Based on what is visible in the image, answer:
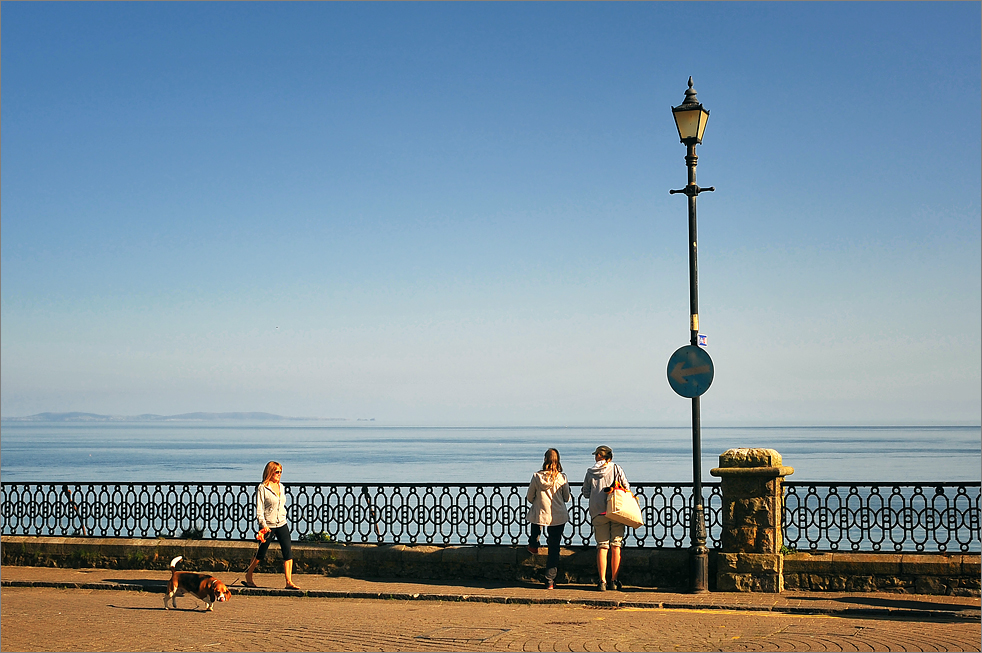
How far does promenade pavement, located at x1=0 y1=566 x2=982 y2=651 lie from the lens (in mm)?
9273

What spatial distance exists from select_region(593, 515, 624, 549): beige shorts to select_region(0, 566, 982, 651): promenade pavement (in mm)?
613

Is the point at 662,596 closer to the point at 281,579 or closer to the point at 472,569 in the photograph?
the point at 472,569

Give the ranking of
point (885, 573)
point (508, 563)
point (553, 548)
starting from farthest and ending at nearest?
point (508, 563) < point (553, 548) < point (885, 573)

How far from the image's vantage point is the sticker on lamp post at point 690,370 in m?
12.6

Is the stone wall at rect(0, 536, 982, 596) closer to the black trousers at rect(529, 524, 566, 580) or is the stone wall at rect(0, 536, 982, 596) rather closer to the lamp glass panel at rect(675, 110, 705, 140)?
the black trousers at rect(529, 524, 566, 580)

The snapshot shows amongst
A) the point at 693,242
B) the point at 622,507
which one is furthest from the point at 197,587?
the point at 693,242

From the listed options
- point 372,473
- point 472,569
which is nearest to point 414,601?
point 472,569

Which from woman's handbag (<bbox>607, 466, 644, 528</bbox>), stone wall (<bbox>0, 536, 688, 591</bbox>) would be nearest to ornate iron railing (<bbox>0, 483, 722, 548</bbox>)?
stone wall (<bbox>0, 536, 688, 591</bbox>)

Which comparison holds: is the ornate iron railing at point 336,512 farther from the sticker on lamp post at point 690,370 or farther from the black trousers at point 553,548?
the sticker on lamp post at point 690,370

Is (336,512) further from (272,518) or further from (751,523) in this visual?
(751,523)

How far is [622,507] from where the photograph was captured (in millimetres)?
12305

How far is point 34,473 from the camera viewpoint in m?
76.9

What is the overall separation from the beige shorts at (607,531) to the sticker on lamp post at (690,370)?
1799 mm

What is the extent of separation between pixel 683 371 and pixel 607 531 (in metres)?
2.19
